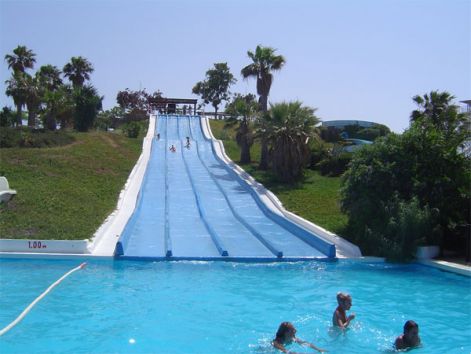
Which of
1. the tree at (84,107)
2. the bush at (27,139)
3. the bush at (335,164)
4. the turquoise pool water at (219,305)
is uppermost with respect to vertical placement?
the tree at (84,107)

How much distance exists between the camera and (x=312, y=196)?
67.6 feet

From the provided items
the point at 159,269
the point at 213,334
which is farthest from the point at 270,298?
the point at 159,269

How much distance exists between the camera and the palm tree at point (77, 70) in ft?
160

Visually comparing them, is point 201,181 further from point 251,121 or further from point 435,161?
point 435,161

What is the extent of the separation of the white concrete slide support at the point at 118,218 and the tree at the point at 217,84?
4656cm

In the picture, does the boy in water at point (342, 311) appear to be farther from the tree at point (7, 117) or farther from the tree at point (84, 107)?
the tree at point (7, 117)

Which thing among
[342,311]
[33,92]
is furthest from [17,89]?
[342,311]

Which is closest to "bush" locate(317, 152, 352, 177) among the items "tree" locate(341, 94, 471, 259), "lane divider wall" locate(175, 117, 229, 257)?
"lane divider wall" locate(175, 117, 229, 257)

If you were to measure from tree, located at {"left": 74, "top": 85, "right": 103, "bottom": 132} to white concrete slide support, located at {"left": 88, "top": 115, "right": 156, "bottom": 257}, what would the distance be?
1433 centimetres

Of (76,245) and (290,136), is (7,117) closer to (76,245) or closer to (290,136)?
(290,136)

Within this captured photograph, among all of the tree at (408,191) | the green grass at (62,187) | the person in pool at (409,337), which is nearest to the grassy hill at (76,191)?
the green grass at (62,187)

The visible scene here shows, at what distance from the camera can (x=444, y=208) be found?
46.1 feet

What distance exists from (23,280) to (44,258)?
180 centimetres

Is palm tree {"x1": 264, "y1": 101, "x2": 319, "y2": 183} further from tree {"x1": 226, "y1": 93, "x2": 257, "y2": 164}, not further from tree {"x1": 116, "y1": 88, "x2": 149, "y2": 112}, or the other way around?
tree {"x1": 116, "y1": 88, "x2": 149, "y2": 112}
